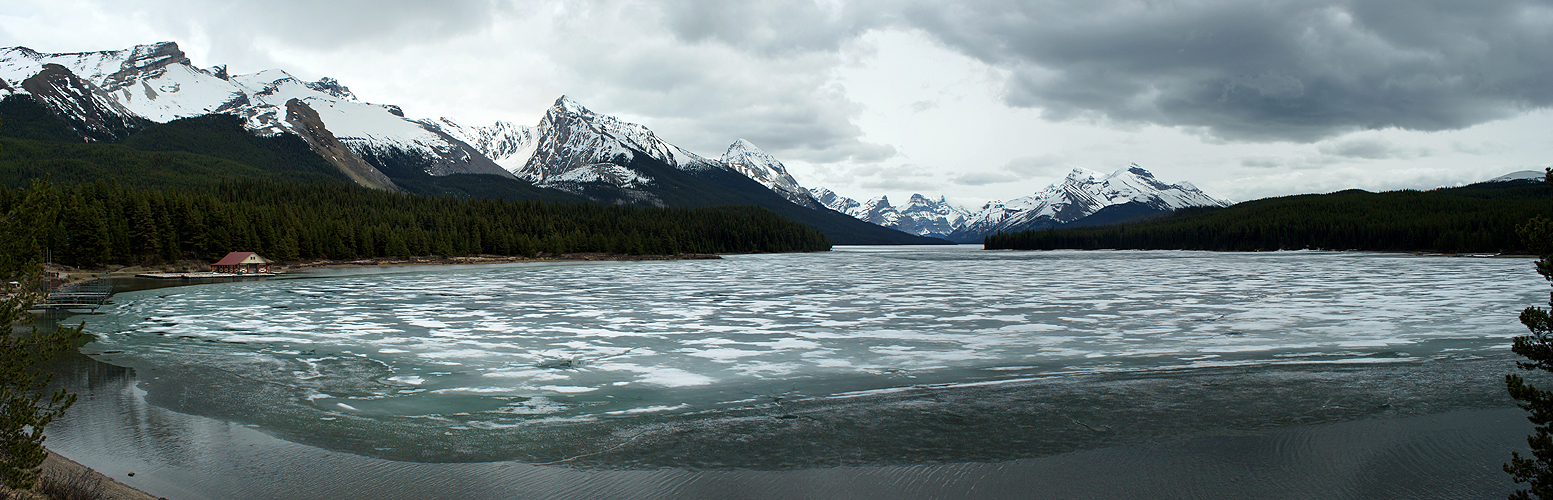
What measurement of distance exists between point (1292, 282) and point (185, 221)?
347 ft

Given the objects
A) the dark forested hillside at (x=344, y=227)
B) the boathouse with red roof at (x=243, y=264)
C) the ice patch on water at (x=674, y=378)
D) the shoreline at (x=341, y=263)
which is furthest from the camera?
the dark forested hillside at (x=344, y=227)

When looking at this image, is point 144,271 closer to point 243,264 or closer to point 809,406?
point 243,264

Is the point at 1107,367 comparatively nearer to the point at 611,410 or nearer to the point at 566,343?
the point at 611,410

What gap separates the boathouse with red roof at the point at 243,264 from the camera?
75.8 meters

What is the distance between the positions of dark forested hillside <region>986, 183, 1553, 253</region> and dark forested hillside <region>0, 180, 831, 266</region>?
98.4 m

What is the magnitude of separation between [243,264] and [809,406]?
8148 cm

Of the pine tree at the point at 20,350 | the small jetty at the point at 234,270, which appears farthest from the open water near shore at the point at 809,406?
the small jetty at the point at 234,270

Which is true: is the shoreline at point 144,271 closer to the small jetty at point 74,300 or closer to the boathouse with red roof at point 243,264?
the boathouse with red roof at point 243,264

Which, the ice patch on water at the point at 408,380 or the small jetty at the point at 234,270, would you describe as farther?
the small jetty at the point at 234,270

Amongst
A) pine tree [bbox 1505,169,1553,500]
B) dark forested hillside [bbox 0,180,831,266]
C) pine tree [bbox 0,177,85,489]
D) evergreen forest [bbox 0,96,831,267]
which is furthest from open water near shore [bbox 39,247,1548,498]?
dark forested hillside [bbox 0,180,831,266]

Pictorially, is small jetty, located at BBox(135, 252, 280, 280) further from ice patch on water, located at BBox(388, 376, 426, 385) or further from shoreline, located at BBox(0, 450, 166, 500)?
shoreline, located at BBox(0, 450, 166, 500)

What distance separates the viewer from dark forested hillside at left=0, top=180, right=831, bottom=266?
80.8 meters

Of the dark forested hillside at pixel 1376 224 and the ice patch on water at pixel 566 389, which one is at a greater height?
the dark forested hillside at pixel 1376 224

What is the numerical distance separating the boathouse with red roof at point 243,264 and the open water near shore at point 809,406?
5584 centimetres
